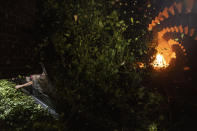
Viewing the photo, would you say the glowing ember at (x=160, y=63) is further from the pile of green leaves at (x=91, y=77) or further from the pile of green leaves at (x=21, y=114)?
the pile of green leaves at (x=21, y=114)

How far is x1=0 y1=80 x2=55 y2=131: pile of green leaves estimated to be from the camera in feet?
→ 15.5

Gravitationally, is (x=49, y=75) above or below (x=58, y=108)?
above

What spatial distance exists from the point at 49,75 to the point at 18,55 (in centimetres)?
114

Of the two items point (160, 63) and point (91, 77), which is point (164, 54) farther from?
point (91, 77)

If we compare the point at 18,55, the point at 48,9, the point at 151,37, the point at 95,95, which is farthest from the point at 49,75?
the point at 151,37

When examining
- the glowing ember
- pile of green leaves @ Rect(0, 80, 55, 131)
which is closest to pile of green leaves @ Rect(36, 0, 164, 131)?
the glowing ember

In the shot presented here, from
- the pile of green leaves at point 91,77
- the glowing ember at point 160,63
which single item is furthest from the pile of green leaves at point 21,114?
the glowing ember at point 160,63

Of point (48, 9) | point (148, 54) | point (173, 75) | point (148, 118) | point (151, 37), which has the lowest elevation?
point (148, 118)

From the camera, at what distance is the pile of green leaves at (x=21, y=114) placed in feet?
15.5

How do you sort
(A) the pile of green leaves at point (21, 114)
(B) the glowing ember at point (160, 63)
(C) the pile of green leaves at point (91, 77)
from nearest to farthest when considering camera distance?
(C) the pile of green leaves at point (91, 77)
(B) the glowing ember at point (160, 63)
(A) the pile of green leaves at point (21, 114)

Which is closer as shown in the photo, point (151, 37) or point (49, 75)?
point (49, 75)

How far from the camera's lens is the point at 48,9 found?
335 cm

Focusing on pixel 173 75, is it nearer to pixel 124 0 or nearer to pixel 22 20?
pixel 124 0

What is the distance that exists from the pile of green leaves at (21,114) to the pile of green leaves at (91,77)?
0.99m
